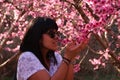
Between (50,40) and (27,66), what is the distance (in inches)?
8.9

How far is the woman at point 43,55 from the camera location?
2.09m

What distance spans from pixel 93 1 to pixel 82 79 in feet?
29.4

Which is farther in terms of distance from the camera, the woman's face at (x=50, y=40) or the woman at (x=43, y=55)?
the woman's face at (x=50, y=40)

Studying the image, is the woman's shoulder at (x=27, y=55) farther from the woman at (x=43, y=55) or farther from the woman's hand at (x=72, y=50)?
the woman's hand at (x=72, y=50)

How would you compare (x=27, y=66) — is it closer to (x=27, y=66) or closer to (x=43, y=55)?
(x=27, y=66)

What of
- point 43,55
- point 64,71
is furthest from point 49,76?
point 43,55

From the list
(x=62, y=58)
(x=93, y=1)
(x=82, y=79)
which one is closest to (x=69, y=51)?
(x=62, y=58)

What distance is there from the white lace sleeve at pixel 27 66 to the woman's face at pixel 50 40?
0.42 ft

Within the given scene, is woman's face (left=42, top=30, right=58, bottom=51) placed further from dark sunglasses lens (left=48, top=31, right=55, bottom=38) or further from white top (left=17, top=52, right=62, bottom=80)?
white top (left=17, top=52, right=62, bottom=80)

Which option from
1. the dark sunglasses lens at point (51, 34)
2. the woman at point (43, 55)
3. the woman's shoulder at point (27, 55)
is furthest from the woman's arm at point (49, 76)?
the dark sunglasses lens at point (51, 34)

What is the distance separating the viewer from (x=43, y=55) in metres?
2.24

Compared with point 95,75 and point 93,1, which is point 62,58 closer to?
point 93,1

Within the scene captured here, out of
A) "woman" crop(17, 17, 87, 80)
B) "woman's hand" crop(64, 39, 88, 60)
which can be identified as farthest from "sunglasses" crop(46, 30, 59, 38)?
"woman's hand" crop(64, 39, 88, 60)

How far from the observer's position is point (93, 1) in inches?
115
